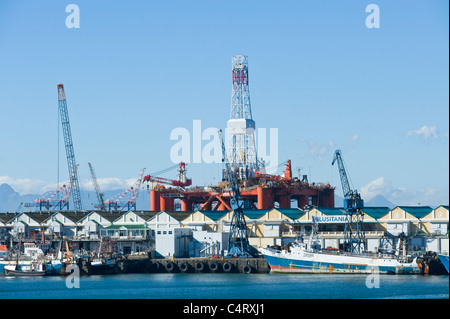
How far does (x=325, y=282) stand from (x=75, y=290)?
22.0 m

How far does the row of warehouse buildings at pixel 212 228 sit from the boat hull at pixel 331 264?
591cm

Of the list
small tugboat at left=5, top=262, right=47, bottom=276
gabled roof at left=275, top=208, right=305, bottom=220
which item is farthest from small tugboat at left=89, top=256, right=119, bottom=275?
gabled roof at left=275, top=208, right=305, bottom=220

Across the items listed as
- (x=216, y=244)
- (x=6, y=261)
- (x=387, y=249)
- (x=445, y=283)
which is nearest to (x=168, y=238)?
(x=216, y=244)

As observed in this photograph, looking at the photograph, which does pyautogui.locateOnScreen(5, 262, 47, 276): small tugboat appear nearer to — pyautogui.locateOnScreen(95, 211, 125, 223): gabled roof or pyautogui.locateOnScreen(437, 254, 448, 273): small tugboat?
pyautogui.locateOnScreen(95, 211, 125, 223): gabled roof

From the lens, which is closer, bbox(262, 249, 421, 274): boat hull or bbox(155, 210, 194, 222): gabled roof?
bbox(262, 249, 421, 274): boat hull

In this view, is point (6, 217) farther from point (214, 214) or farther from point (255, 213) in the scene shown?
point (255, 213)

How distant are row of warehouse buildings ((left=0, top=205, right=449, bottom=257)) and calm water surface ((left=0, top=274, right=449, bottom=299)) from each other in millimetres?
12617

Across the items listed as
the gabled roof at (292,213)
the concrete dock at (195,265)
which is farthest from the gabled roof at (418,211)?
the concrete dock at (195,265)

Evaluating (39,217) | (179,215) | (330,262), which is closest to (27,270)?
(179,215)

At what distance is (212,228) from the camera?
11150 centimetres

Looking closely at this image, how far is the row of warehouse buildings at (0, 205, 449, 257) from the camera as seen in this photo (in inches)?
4040

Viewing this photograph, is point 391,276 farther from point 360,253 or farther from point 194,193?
point 194,193

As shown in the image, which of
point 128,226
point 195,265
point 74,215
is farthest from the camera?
point 74,215

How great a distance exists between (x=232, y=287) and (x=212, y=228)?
35.0 metres
